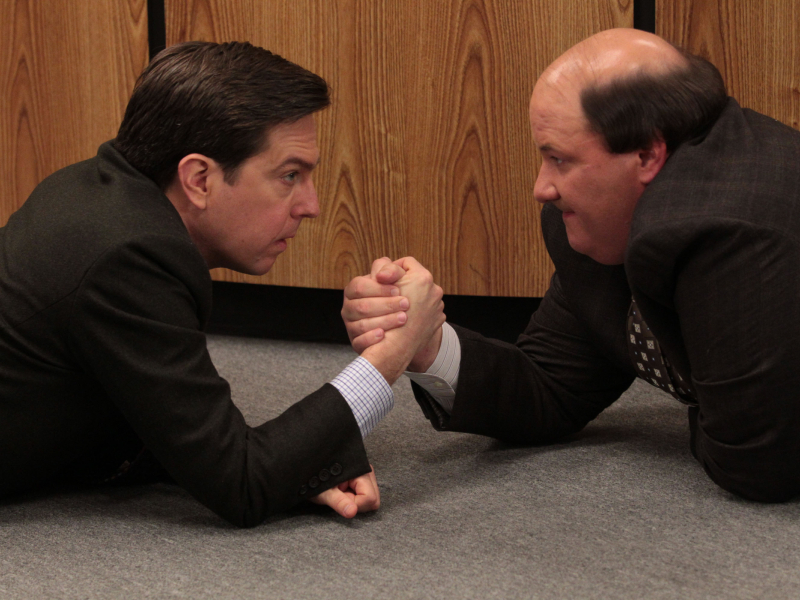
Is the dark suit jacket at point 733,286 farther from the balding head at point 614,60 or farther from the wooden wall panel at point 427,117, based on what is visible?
the wooden wall panel at point 427,117

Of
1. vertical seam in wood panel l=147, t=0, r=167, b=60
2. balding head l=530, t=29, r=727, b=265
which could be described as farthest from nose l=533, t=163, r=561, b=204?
vertical seam in wood panel l=147, t=0, r=167, b=60

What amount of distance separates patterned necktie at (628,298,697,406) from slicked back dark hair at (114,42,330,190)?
1.63 ft

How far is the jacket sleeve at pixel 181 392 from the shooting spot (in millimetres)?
899

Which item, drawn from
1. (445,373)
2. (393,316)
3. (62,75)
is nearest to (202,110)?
(393,316)

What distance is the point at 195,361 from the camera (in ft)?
3.05

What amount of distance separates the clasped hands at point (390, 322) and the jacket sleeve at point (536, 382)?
8 cm

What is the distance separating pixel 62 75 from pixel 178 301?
118 centimetres

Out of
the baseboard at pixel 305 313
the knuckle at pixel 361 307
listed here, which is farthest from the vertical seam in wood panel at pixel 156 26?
the knuckle at pixel 361 307

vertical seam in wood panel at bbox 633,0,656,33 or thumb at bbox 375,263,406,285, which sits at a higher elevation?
→ vertical seam in wood panel at bbox 633,0,656,33

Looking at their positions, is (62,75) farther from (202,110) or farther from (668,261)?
(668,261)

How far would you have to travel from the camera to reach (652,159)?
1015mm

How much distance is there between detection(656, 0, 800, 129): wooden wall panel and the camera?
5.04ft

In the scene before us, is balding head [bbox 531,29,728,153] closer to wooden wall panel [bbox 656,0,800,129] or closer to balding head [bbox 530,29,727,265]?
balding head [bbox 530,29,727,265]

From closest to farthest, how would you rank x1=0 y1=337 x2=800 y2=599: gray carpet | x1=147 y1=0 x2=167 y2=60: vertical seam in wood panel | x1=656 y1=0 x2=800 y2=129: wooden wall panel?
x1=0 y1=337 x2=800 y2=599: gray carpet < x1=656 y1=0 x2=800 y2=129: wooden wall panel < x1=147 y1=0 x2=167 y2=60: vertical seam in wood panel
